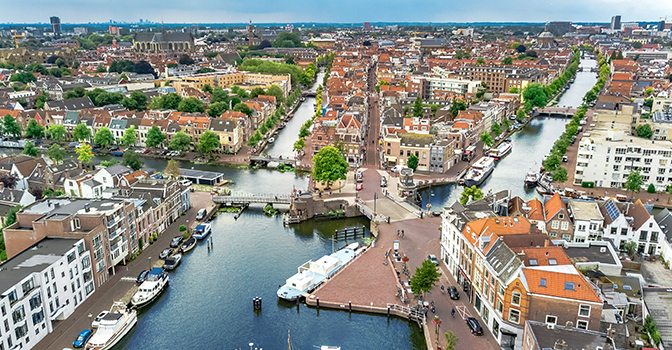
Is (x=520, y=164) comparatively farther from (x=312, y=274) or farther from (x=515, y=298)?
(x=515, y=298)

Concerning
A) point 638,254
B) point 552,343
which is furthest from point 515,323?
point 638,254

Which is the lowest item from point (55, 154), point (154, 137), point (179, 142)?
point (55, 154)

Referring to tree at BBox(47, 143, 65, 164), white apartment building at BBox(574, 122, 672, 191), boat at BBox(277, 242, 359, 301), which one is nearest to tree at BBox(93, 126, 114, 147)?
tree at BBox(47, 143, 65, 164)

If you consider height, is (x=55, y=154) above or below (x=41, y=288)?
above

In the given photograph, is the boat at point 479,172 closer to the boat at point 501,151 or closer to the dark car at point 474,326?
the boat at point 501,151

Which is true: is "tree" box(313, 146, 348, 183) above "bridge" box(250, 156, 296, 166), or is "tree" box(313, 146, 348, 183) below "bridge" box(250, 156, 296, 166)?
above

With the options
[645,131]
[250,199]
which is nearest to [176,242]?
[250,199]

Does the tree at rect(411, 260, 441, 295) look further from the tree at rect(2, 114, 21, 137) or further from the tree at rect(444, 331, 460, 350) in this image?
the tree at rect(2, 114, 21, 137)

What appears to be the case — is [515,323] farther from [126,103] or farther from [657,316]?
[126,103]
